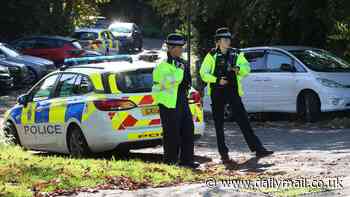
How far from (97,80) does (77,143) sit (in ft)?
3.24

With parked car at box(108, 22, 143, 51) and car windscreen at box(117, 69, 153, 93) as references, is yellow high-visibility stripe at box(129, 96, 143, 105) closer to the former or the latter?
car windscreen at box(117, 69, 153, 93)

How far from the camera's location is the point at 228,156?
37.8ft

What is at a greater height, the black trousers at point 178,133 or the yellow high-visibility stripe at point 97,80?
the yellow high-visibility stripe at point 97,80

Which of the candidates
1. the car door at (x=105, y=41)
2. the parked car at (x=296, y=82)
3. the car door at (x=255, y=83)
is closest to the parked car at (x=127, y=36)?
the car door at (x=105, y=41)

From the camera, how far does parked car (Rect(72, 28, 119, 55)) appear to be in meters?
35.3

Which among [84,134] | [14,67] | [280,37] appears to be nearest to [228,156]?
[84,134]

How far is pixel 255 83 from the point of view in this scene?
56.5 ft

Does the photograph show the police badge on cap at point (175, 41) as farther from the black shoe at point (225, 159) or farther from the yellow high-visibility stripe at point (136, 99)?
the black shoe at point (225, 159)

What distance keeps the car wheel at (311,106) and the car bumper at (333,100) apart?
23 centimetres

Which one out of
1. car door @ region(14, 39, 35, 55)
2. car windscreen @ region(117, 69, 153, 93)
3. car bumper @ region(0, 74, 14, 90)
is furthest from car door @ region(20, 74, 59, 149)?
car door @ region(14, 39, 35, 55)

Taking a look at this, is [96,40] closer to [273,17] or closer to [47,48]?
[47,48]

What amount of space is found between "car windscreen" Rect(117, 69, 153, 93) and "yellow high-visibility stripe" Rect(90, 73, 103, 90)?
27 centimetres

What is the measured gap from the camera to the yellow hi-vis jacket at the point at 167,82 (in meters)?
10.5

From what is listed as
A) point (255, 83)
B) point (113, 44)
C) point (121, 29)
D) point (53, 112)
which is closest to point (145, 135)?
point (53, 112)
